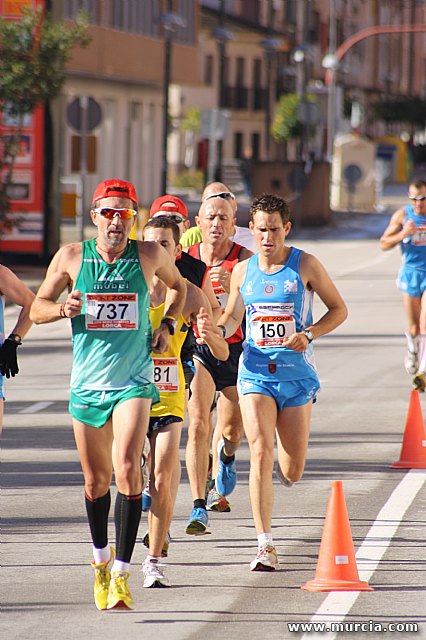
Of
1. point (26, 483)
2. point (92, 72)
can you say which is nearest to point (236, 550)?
point (26, 483)

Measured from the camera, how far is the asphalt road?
756 cm

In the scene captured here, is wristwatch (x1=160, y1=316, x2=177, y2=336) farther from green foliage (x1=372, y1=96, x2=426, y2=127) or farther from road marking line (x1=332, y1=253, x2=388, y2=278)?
green foliage (x1=372, y1=96, x2=426, y2=127)

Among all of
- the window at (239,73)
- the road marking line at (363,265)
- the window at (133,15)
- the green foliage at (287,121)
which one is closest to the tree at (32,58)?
the road marking line at (363,265)

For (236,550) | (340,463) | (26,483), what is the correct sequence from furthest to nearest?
(340,463)
(26,483)
(236,550)

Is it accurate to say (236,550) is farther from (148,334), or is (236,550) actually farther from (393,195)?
(393,195)

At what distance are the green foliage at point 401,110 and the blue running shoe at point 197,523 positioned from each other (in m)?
105

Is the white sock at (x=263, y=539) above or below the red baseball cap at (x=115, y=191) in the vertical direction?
below

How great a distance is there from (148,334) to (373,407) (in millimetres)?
7364

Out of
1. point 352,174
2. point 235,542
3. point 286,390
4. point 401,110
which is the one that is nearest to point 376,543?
point 235,542

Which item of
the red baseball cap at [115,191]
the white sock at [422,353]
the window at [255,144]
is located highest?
the red baseball cap at [115,191]

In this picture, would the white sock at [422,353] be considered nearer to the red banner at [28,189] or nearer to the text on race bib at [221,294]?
the text on race bib at [221,294]

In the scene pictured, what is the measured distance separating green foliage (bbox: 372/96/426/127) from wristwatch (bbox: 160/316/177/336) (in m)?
106

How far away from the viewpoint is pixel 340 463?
40.0 feet

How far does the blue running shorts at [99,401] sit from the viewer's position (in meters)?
7.88
